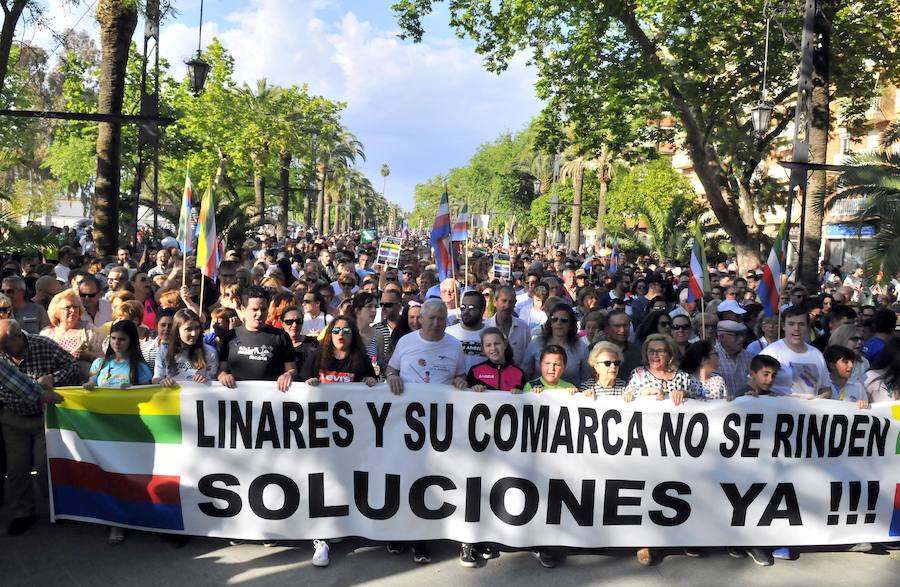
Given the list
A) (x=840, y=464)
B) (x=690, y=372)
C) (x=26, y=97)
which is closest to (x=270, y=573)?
(x=690, y=372)

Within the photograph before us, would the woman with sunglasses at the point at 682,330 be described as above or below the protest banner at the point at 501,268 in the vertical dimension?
below

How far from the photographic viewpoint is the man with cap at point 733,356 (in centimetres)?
640

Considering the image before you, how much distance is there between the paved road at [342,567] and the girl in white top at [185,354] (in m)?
1.08

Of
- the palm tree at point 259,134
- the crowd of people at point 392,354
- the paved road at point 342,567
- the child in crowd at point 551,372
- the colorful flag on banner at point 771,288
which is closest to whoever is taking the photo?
the paved road at point 342,567

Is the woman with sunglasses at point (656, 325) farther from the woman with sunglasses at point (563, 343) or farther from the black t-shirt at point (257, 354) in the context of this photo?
the black t-shirt at point (257, 354)

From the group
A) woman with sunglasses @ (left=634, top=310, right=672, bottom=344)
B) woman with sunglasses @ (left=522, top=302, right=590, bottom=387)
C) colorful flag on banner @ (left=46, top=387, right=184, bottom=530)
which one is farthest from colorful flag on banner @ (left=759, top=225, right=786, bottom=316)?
colorful flag on banner @ (left=46, top=387, right=184, bottom=530)

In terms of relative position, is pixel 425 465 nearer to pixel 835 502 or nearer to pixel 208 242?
pixel 835 502

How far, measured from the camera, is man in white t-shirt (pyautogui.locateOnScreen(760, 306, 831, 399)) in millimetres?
5836

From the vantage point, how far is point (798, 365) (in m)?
5.93

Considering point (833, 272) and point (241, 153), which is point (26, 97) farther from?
A: point (833, 272)

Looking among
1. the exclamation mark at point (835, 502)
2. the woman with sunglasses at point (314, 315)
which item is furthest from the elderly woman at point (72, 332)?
the exclamation mark at point (835, 502)

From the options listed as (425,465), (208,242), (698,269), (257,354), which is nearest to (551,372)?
(425,465)

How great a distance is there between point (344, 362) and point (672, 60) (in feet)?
49.6

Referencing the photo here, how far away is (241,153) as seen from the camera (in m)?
32.8
